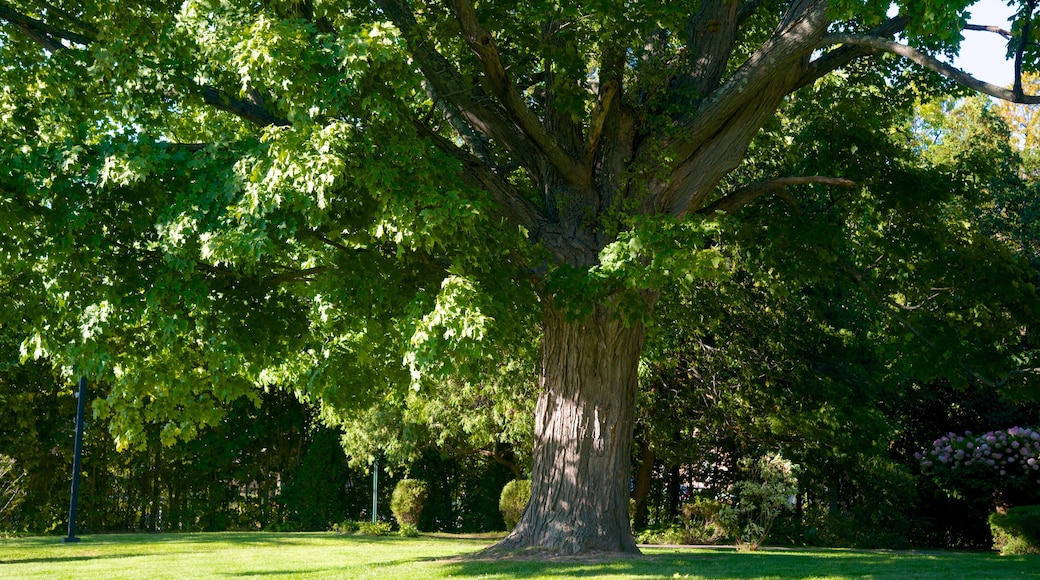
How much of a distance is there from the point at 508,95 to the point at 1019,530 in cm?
1079

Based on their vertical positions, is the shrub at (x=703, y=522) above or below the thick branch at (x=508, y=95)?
below

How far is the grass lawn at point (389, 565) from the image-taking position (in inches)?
366

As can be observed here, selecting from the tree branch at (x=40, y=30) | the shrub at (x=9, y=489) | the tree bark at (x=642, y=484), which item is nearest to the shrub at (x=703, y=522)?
the tree bark at (x=642, y=484)

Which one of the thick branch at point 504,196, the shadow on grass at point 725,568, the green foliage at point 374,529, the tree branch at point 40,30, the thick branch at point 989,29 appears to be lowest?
the green foliage at point 374,529

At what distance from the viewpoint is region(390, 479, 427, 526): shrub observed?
20219 millimetres

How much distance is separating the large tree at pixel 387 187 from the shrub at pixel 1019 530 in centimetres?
705

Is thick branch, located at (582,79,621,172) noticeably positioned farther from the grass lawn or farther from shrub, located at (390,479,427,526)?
shrub, located at (390,479,427,526)

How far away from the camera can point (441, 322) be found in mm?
8281

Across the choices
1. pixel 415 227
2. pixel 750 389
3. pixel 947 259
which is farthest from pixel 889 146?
pixel 415 227

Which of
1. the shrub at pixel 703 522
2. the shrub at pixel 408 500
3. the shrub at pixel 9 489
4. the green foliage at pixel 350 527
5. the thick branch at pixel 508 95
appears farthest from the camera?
the green foliage at pixel 350 527

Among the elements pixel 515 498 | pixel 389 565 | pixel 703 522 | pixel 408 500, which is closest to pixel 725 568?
pixel 389 565

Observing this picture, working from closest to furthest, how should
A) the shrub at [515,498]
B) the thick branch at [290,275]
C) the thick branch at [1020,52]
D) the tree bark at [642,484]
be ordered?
the thick branch at [1020,52]
the thick branch at [290,275]
the shrub at [515,498]
the tree bark at [642,484]

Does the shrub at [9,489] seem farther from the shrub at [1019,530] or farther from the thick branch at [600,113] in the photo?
the shrub at [1019,530]

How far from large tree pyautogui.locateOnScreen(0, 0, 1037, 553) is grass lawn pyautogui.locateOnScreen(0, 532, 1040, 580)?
1.10 meters
